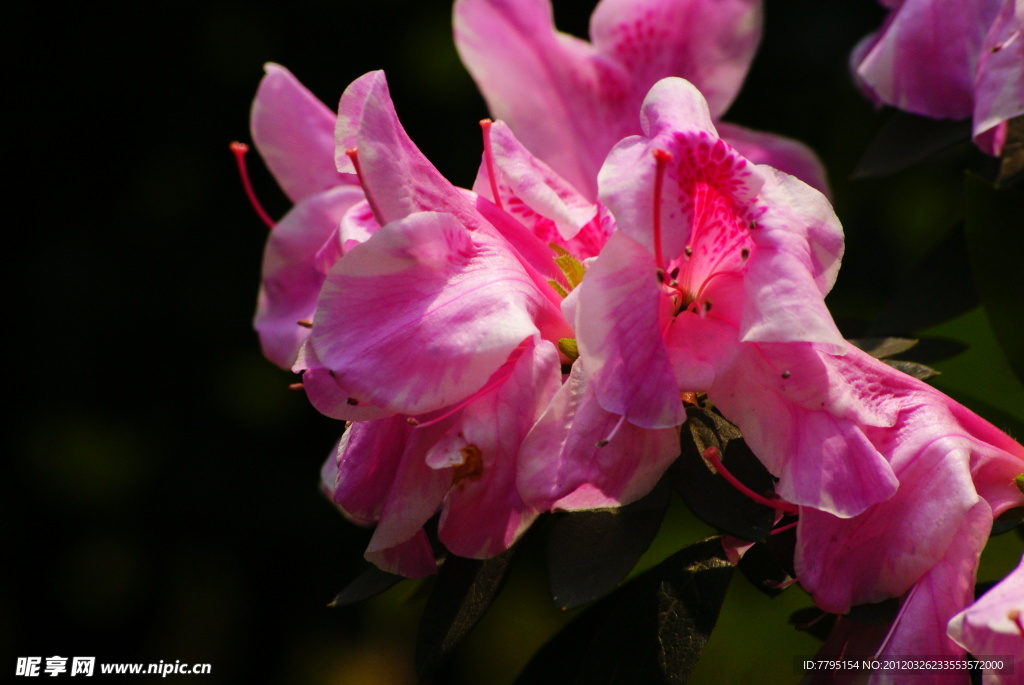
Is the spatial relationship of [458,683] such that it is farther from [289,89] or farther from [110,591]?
[289,89]

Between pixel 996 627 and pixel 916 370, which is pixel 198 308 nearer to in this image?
pixel 916 370

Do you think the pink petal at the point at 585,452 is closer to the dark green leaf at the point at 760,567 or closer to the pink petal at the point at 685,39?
the dark green leaf at the point at 760,567

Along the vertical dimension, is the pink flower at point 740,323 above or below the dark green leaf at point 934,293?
above

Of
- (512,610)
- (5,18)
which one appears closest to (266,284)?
(512,610)

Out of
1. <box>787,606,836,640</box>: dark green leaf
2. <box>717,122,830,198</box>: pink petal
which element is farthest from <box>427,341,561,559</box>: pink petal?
<box>717,122,830,198</box>: pink petal

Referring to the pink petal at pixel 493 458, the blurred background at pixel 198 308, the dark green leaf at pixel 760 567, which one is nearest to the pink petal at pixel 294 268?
the pink petal at pixel 493 458

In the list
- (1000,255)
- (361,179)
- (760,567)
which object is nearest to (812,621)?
(760,567)
